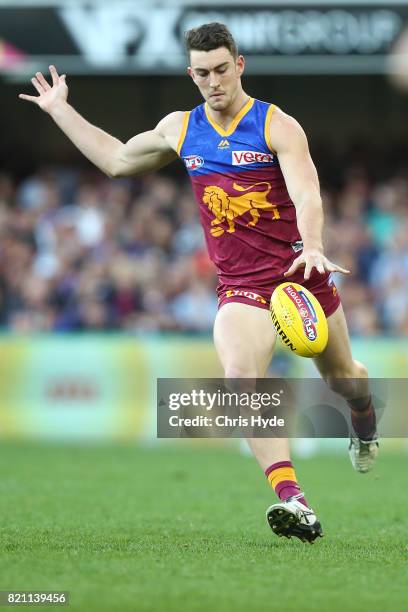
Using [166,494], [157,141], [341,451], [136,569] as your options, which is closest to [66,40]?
[341,451]

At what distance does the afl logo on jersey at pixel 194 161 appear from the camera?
6691 mm

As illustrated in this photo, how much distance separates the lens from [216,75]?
21.1 feet

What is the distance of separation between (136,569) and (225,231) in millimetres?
2120

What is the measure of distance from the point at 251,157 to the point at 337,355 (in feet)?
4.20

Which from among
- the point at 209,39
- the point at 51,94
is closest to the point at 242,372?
the point at 209,39

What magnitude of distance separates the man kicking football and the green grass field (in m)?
0.54

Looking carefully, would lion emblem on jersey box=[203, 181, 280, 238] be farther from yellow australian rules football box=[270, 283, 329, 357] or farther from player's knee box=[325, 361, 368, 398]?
player's knee box=[325, 361, 368, 398]

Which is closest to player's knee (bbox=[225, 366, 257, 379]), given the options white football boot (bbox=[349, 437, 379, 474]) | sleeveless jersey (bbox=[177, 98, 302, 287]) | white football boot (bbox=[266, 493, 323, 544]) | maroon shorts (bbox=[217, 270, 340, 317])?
maroon shorts (bbox=[217, 270, 340, 317])

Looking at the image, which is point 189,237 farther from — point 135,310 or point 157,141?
point 157,141

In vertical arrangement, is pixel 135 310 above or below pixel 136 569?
above

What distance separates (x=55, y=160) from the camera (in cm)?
1900

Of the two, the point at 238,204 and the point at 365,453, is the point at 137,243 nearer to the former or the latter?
the point at 365,453

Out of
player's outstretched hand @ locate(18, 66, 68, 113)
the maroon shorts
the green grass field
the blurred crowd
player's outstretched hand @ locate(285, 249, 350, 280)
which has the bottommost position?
the green grass field

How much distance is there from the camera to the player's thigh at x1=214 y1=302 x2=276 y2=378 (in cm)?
635
